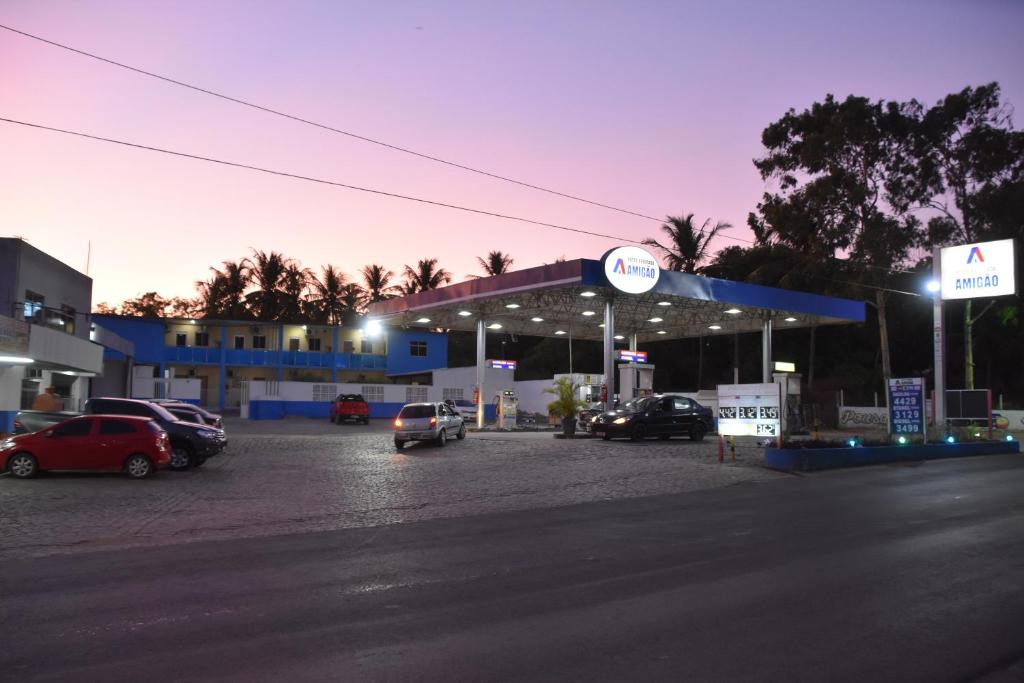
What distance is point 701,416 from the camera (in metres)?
28.5

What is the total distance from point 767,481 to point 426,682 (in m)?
14.7

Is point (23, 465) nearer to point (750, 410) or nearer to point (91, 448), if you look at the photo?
point (91, 448)

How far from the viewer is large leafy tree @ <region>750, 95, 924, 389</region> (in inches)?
1810

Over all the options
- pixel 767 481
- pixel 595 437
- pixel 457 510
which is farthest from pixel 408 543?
pixel 595 437

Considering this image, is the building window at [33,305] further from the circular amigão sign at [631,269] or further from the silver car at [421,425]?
the circular amigão sign at [631,269]

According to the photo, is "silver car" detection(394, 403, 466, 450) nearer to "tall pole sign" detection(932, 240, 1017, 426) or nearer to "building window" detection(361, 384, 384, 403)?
"tall pole sign" detection(932, 240, 1017, 426)

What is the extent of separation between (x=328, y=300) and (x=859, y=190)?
4791 centimetres

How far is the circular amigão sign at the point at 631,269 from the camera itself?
28766 millimetres

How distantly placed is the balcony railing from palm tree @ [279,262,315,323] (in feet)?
46.5

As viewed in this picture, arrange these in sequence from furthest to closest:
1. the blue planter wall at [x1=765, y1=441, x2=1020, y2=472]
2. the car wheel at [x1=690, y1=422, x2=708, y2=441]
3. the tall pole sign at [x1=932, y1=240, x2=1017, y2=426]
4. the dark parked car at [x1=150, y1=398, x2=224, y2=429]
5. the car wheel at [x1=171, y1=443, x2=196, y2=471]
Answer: the tall pole sign at [x1=932, y1=240, x2=1017, y2=426] → the car wheel at [x1=690, y1=422, x2=708, y2=441] → the dark parked car at [x1=150, y1=398, x2=224, y2=429] → the blue planter wall at [x1=765, y1=441, x2=1020, y2=472] → the car wheel at [x1=171, y1=443, x2=196, y2=471]

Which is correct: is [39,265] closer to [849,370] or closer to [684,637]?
[684,637]

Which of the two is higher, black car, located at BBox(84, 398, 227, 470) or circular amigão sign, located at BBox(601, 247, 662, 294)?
circular amigão sign, located at BBox(601, 247, 662, 294)

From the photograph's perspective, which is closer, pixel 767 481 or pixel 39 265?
pixel 767 481

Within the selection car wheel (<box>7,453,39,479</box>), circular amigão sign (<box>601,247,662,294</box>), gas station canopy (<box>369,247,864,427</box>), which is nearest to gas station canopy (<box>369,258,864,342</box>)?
gas station canopy (<box>369,247,864,427</box>)
